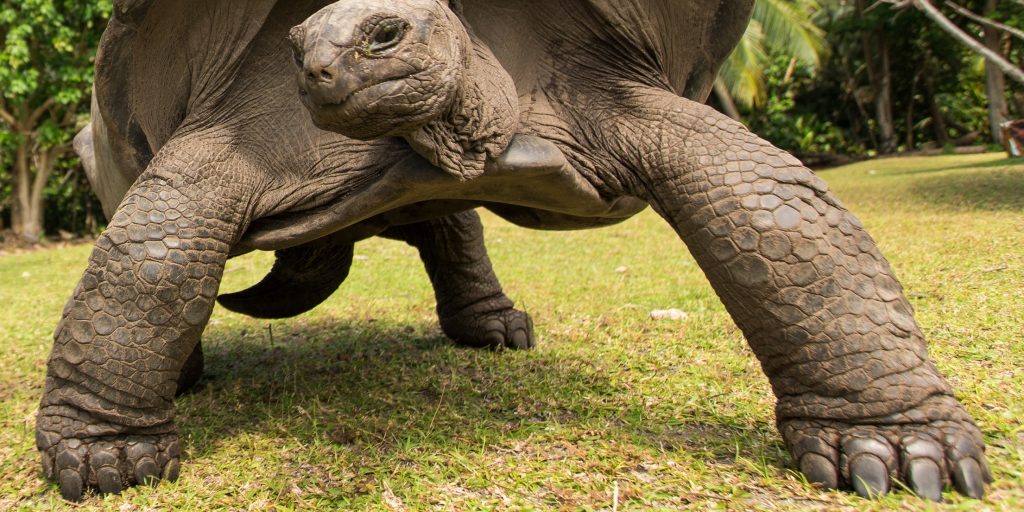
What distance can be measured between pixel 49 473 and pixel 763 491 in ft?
5.06

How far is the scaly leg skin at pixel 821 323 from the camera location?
149cm

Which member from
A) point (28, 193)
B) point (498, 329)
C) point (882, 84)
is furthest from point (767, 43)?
point (498, 329)

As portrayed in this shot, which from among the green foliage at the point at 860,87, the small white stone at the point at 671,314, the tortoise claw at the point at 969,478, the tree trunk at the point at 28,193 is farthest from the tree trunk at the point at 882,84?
the tortoise claw at the point at 969,478

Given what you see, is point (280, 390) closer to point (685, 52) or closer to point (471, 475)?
point (471, 475)

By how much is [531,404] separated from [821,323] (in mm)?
880

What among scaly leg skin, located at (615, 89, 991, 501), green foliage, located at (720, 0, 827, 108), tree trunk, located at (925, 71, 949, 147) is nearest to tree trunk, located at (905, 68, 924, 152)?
tree trunk, located at (925, 71, 949, 147)

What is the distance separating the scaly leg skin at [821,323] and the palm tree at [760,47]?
12.4 metres

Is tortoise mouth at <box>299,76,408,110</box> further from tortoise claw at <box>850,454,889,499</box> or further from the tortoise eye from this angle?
tortoise claw at <box>850,454,889,499</box>

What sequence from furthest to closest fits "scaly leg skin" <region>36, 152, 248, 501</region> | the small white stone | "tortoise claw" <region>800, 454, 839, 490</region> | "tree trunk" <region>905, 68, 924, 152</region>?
"tree trunk" <region>905, 68, 924, 152</region> < the small white stone < "scaly leg skin" <region>36, 152, 248, 501</region> < "tortoise claw" <region>800, 454, 839, 490</region>

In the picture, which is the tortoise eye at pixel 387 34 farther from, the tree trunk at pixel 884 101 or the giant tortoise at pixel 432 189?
the tree trunk at pixel 884 101

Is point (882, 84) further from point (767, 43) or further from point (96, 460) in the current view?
point (96, 460)

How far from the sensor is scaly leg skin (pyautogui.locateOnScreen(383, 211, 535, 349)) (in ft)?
9.63

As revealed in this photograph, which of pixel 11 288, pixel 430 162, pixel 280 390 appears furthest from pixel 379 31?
pixel 11 288

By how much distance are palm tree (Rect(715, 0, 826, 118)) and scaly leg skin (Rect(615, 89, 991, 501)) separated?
12450 millimetres
